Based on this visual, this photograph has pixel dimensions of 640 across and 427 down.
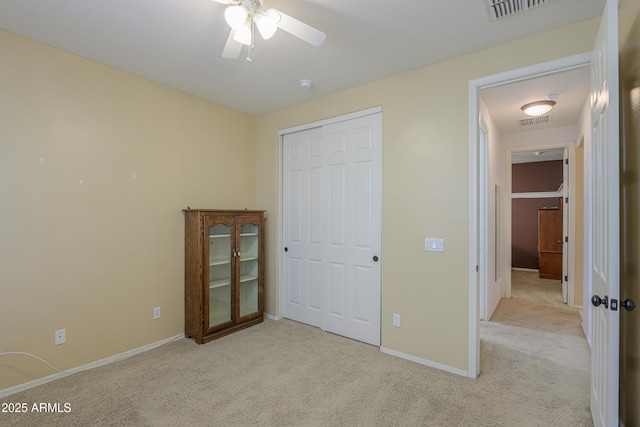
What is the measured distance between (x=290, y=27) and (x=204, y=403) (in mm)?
2550

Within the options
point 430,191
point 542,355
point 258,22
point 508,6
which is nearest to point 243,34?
point 258,22

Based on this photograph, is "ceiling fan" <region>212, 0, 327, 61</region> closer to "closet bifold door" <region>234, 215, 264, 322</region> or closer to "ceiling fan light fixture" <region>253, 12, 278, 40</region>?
"ceiling fan light fixture" <region>253, 12, 278, 40</region>

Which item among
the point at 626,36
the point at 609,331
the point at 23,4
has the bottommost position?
the point at 609,331

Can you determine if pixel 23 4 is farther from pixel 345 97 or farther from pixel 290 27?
pixel 345 97

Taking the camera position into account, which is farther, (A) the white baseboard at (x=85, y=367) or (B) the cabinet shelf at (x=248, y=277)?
(B) the cabinet shelf at (x=248, y=277)

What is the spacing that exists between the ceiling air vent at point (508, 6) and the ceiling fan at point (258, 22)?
1.16 m

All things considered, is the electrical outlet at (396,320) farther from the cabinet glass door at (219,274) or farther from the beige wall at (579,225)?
the beige wall at (579,225)

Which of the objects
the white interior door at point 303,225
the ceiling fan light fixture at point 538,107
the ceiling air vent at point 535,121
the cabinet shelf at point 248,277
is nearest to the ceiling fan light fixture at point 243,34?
the white interior door at point 303,225

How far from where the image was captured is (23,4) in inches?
76.9

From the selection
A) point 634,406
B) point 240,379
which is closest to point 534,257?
point 634,406

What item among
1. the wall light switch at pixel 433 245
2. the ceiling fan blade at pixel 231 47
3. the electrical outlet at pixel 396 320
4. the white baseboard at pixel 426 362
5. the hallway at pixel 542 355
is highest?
the ceiling fan blade at pixel 231 47

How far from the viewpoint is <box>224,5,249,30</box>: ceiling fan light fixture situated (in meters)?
1.63

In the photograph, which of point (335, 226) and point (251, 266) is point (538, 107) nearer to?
point (335, 226)

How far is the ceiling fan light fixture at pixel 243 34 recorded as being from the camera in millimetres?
1791
